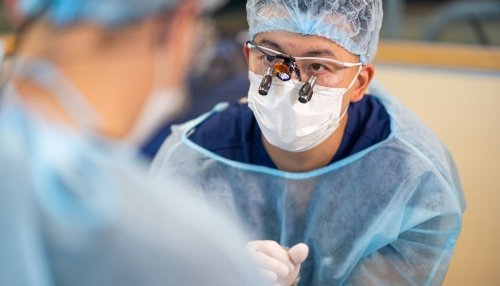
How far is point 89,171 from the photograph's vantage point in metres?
0.68

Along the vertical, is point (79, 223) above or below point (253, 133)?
above

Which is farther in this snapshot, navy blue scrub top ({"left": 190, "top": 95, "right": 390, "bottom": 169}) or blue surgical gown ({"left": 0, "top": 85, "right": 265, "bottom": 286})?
navy blue scrub top ({"left": 190, "top": 95, "right": 390, "bottom": 169})

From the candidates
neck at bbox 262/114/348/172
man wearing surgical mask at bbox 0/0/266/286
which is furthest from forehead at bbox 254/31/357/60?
man wearing surgical mask at bbox 0/0/266/286

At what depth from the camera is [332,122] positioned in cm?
135

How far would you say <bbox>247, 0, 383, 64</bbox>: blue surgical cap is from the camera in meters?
1.26

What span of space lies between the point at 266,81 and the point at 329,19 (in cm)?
16

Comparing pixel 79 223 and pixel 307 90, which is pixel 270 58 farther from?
pixel 79 223

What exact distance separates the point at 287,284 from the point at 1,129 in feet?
2.47

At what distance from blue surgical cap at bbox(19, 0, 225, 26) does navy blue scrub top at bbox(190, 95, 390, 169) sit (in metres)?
0.77

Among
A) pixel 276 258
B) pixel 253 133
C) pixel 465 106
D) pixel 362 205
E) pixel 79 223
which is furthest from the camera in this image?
pixel 465 106

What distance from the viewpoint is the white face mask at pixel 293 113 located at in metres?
1.31

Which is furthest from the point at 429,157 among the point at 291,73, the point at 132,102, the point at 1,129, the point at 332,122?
the point at 1,129

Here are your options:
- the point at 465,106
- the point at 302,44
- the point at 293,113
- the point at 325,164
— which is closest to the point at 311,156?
the point at 325,164

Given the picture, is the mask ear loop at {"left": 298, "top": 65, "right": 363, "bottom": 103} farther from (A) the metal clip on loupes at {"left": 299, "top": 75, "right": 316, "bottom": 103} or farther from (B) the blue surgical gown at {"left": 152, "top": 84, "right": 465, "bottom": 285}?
(B) the blue surgical gown at {"left": 152, "top": 84, "right": 465, "bottom": 285}
